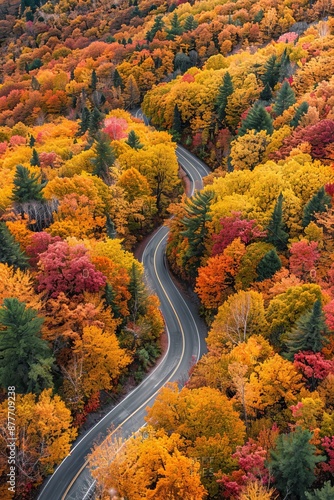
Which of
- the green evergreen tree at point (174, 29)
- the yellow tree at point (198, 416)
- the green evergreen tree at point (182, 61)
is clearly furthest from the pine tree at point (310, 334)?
the green evergreen tree at point (174, 29)

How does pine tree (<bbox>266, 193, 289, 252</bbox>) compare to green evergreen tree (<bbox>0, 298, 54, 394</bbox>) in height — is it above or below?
above

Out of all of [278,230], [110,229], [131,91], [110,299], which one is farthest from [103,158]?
[131,91]

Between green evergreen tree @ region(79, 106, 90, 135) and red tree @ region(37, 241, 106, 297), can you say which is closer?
red tree @ region(37, 241, 106, 297)

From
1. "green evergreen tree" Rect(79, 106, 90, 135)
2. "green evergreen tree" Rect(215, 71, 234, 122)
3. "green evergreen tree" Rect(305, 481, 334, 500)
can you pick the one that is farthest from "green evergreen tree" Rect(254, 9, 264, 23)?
"green evergreen tree" Rect(305, 481, 334, 500)

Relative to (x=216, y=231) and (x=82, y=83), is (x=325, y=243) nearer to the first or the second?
(x=216, y=231)

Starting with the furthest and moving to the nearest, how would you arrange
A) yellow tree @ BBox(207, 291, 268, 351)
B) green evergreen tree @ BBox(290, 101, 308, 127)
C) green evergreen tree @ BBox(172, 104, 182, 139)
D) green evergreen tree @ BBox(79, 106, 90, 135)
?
green evergreen tree @ BBox(172, 104, 182, 139), green evergreen tree @ BBox(79, 106, 90, 135), green evergreen tree @ BBox(290, 101, 308, 127), yellow tree @ BBox(207, 291, 268, 351)

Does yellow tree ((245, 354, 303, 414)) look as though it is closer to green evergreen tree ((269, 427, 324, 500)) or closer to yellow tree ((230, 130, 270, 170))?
green evergreen tree ((269, 427, 324, 500))

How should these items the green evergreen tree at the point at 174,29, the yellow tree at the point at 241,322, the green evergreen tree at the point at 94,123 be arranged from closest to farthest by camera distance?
the yellow tree at the point at 241,322 < the green evergreen tree at the point at 94,123 < the green evergreen tree at the point at 174,29

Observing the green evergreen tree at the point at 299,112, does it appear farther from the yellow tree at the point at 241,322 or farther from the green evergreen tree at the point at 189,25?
the green evergreen tree at the point at 189,25
